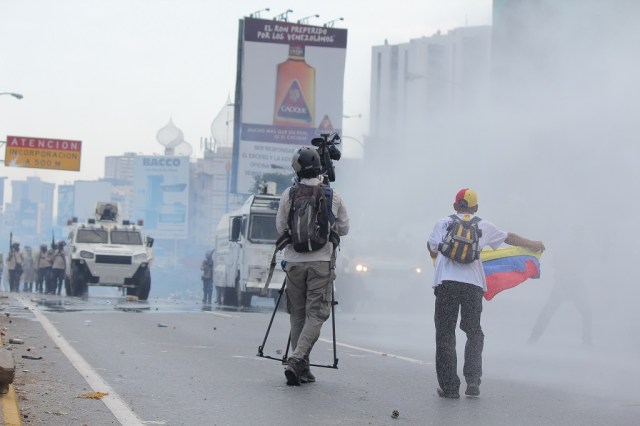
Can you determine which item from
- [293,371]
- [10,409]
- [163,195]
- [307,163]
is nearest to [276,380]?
[293,371]

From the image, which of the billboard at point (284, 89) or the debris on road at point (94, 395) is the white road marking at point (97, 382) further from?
the billboard at point (284, 89)

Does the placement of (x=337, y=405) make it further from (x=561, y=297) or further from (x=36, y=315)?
(x=36, y=315)

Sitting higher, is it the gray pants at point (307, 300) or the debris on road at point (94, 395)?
the gray pants at point (307, 300)

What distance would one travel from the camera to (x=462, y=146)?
36.8 meters

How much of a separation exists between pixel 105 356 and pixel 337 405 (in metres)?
3.85

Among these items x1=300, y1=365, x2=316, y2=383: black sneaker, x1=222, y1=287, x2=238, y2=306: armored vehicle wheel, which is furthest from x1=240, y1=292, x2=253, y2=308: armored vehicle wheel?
x1=300, y1=365, x2=316, y2=383: black sneaker

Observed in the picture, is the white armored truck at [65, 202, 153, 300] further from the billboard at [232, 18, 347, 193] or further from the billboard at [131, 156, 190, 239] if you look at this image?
the billboard at [131, 156, 190, 239]

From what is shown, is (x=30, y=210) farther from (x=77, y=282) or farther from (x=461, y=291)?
(x=461, y=291)

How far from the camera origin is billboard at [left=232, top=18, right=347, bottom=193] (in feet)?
132

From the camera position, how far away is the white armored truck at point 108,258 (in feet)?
95.9

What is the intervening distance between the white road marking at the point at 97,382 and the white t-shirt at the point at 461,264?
2.55 metres

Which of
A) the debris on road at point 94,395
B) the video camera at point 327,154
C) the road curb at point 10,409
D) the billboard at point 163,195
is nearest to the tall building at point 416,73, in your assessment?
the billboard at point 163,195

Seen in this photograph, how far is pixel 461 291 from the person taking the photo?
8758mm

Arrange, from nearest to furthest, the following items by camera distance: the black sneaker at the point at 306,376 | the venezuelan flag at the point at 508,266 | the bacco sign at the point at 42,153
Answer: the black sneaker at the point at 306,376, the venezuelan flag at the point at 508,266, the bacco sign at the point at 42,153
